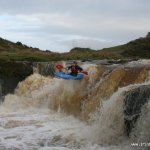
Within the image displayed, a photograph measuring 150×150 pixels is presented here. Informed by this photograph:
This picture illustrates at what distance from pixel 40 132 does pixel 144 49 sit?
30.1 m

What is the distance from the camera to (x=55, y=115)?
20.2 meters

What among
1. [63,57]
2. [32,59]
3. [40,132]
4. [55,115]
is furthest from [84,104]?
[63,57]

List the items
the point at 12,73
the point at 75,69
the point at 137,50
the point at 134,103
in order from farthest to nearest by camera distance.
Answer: the point at 137,50 < the point at 12,73 < the point at 75,69 < the point at 134,103

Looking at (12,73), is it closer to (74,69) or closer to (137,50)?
(74,69)

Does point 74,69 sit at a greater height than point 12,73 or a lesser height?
greater

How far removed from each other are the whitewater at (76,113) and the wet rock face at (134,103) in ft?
0.36

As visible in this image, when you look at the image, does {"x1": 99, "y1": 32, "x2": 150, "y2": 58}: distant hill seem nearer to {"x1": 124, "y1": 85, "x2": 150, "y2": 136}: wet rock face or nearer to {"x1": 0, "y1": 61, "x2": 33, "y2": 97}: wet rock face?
{"x1": 0, "y1": 61, "x2": 33, "y2": 97}: wet rock face

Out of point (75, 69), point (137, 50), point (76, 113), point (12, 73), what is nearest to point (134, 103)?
point (76, 113)

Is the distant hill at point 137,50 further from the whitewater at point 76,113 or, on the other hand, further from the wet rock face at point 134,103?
the wet rock face at point 134,103

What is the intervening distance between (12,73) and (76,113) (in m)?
8.44

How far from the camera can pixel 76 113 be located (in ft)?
63.2

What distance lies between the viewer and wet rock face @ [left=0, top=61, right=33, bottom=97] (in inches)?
1035

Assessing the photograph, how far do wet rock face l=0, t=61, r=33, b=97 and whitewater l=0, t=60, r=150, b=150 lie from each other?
0.67 meters

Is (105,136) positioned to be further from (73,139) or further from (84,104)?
(84,104)
